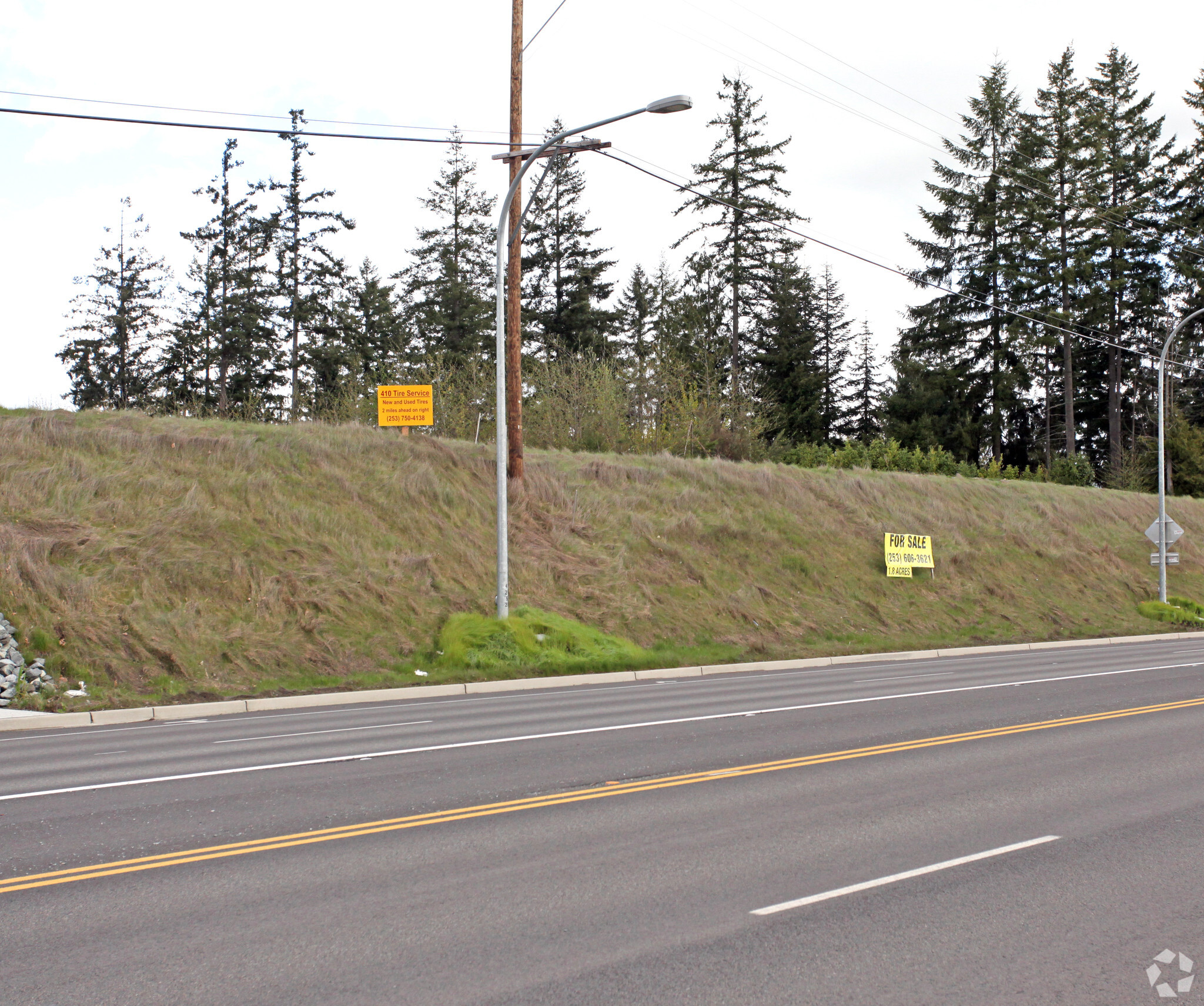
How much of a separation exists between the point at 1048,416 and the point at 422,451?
162 feet

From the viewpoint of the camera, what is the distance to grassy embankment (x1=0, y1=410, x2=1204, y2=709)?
57.8ft

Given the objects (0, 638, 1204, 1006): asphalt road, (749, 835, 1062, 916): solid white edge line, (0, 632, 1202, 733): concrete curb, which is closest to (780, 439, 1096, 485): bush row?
(0, 632, 1202, 733): concrete curb

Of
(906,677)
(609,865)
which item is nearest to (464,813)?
(609,865)

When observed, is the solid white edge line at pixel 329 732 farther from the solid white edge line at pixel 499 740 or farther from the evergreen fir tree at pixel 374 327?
the evergreen fir tree at pixel 374 327

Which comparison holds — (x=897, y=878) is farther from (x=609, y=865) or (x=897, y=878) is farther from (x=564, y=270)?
(x=564, y=270)

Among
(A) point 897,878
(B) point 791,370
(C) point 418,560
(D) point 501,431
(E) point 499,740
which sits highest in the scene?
(B) point 791,370

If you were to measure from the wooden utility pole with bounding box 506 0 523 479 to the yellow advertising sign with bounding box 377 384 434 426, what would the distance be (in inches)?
113

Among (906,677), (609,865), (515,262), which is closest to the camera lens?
(609,865)

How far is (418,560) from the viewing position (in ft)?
73.0

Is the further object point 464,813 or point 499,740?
point 499,740

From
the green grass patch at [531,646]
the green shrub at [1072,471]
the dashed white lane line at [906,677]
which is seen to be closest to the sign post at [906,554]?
the dashed white lane line at [906,677]

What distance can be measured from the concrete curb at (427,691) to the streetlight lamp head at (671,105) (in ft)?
33.8

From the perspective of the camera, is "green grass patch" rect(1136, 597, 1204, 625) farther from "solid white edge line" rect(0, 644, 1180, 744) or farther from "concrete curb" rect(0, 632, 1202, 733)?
"solid white edge line" rect(0, 644, 1180, 744)

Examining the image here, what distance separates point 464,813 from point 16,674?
10681 millimetres
